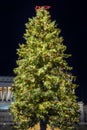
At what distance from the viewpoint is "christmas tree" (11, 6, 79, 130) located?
45.3 m

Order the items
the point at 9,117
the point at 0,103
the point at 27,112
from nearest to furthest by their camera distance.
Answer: the point at 27,112 < the point at 9,117 < the point at 0,103

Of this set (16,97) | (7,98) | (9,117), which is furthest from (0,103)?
(16,97)

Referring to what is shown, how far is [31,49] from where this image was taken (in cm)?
4688

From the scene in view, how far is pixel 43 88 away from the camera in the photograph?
45938 mm

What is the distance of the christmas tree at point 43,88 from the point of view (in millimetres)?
45312

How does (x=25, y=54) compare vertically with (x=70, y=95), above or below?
above

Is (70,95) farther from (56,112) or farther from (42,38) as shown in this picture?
(42,38)

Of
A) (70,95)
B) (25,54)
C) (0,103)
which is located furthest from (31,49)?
(0,103)

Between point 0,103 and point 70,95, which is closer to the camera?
point 70,95

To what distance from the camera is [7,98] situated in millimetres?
102500

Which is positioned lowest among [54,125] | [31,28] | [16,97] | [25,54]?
[54,125]

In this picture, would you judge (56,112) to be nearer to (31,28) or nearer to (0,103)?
Result: (31,28)

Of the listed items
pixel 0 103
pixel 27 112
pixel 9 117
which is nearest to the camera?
pixel 27 112

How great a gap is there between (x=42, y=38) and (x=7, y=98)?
57.2 m
